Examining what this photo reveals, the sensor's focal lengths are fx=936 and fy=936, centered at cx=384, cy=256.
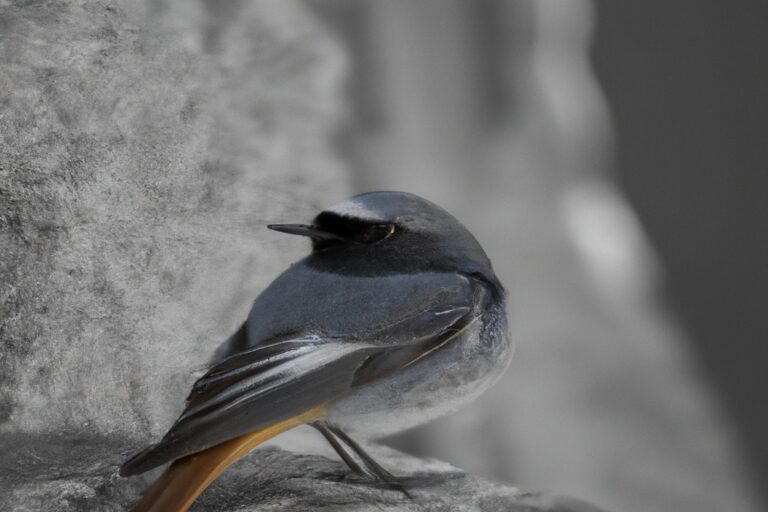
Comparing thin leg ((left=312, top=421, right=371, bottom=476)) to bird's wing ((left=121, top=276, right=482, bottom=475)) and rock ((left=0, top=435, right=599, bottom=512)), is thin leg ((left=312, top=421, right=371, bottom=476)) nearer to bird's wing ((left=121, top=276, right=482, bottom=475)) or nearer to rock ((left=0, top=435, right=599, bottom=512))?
rock ((left=0, top=435, right=599, bottom=512))

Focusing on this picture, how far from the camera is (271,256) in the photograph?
162cm

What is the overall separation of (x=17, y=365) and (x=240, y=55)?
792 mm

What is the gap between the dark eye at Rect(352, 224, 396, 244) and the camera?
123cm

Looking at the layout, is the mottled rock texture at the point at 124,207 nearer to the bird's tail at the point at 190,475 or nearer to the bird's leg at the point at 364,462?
the bird's leg at the point at 364,462

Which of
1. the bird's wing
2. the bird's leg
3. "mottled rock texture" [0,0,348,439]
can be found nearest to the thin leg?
the bird's leg

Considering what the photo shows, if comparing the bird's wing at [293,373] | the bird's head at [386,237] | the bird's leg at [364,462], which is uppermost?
the bird's head at [386,237]

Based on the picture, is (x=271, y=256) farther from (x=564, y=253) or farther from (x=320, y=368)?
(x=564, y=253)

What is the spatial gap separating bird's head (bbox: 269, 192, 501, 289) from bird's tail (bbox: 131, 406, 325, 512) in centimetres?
27

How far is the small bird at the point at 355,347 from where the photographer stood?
99 cm

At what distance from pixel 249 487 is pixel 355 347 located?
10.2 inches

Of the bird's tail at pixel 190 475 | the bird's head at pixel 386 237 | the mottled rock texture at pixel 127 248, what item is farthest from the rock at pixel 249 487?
the bird's head at pixel 386 237

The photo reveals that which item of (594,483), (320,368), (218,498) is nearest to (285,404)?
(320,368)

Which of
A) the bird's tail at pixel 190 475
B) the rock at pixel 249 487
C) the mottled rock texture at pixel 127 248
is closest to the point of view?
the bird's tail at pixel 190 475

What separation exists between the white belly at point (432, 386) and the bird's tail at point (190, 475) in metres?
0.14
